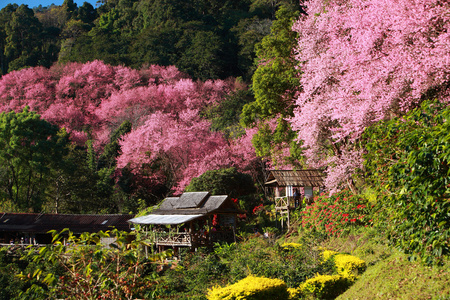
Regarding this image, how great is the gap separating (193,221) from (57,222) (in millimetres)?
10438

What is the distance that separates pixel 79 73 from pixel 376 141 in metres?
44.7

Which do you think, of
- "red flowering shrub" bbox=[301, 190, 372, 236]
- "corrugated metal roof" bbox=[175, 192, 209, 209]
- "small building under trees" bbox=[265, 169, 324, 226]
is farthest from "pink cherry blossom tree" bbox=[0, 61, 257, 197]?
"red flowering shrub" bbox=[301, 190, 372, 236]

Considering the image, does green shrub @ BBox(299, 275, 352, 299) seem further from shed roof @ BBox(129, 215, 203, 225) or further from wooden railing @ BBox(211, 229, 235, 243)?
wooden railing @ BBox(211, 229, 235, 243)

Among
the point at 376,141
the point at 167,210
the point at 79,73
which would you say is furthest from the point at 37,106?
the point at 376,141

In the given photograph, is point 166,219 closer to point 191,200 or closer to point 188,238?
point 188,238

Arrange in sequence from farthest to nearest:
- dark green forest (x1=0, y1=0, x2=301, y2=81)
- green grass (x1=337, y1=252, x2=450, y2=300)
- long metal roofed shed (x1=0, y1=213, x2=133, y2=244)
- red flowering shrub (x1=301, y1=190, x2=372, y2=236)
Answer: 1. dark green forest (x1=0, y1=0, x2=301, y2=81)
2. long metal roofed shed (x1=0, y1=213, x2=133, y2=244)
3. red flowering shrub (x1=301, y1=190, x2=372, y2=236)
4. green grass (x1=337, y1=252, x2=450, y2=300)

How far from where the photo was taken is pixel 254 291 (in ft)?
31.3

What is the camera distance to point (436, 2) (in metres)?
11.8

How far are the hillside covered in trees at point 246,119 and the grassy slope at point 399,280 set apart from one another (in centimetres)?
14

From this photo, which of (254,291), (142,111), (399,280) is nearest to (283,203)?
(254,291)

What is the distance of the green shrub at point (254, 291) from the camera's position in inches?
372

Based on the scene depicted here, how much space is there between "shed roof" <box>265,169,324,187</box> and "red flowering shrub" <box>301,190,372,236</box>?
8.36ft

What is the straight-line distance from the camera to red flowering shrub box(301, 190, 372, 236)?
1570 cm

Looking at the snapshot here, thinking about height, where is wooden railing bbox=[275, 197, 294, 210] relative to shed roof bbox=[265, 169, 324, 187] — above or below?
below
